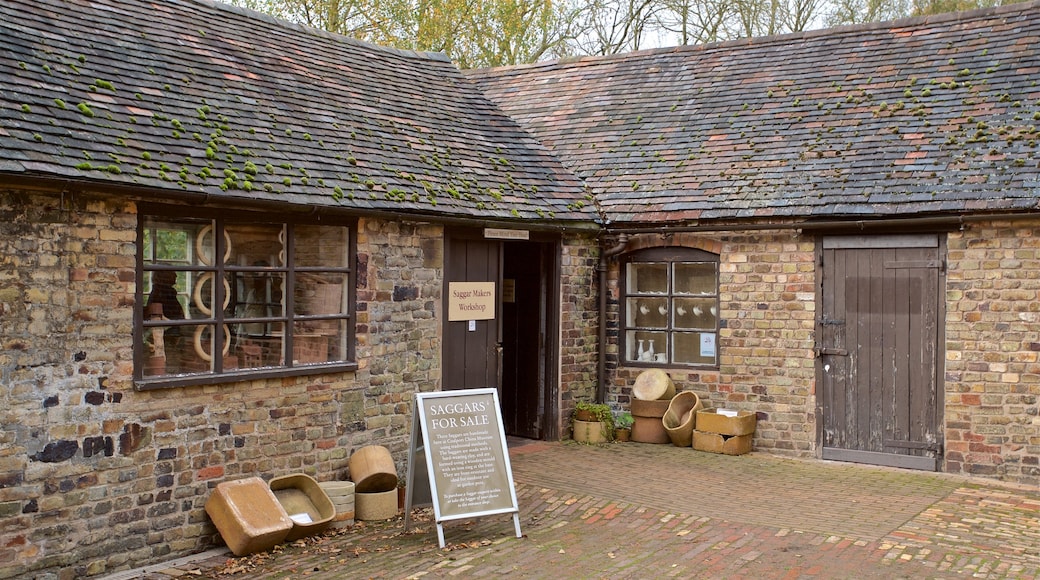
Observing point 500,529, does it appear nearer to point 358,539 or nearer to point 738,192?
point 358,539

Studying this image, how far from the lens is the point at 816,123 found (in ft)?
38.8

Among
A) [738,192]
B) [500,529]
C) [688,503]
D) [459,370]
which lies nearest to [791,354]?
[738,192]

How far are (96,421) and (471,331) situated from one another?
4.56 meters

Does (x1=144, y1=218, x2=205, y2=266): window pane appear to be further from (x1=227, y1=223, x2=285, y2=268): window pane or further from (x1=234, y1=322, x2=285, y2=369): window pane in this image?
Answer: (x1=234, y1=322, x2=285, y2=369): window pane

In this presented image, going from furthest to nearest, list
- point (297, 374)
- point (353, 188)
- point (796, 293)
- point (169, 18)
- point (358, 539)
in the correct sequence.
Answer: point (796, 293)
point (169, 18)
point (353, 188)
point (297, 374)
point (358, 539)

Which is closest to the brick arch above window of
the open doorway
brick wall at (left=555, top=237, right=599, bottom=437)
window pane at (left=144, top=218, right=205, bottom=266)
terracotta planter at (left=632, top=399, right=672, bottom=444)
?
brick wall at (left=555, top=237, right=599, bottom=437)

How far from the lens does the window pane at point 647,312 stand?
12031 mm

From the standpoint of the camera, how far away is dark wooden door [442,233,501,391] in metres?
10.3

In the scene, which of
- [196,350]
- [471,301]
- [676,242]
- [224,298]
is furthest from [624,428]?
[196,350]

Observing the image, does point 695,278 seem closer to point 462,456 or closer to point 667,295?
point 667,295

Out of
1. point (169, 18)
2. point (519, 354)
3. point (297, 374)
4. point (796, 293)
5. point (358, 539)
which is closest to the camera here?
point (358, 539)

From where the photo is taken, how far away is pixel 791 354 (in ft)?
36.2

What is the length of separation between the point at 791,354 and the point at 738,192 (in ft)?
6.48

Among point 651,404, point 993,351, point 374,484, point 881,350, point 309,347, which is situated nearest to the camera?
point 374,484
